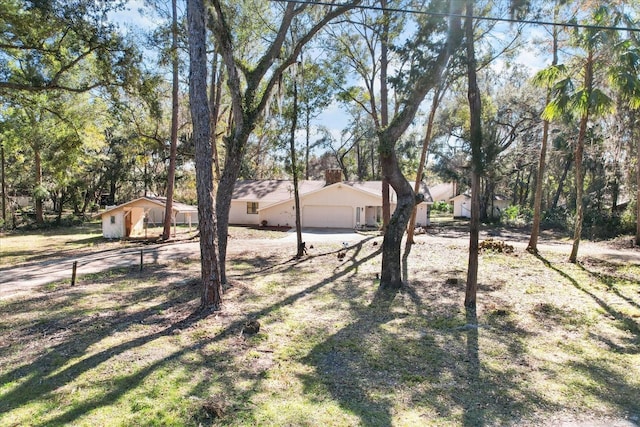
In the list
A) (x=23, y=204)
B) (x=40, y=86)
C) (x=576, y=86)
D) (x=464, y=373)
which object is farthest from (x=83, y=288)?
(x=23, y=204)

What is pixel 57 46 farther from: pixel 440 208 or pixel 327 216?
pixel 440 208

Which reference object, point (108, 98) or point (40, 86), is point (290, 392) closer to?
point (40, 86)

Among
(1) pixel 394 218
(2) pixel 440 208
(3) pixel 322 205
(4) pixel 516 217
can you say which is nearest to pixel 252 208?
(3) pixel 322 205

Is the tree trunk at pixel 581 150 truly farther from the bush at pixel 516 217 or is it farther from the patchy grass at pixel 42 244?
the patchy grass at pixel 42 244

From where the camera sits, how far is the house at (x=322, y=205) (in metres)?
28.5

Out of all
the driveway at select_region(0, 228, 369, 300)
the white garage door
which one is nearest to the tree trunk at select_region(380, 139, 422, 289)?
the driveway at select_region(0, 228, 369, 300)

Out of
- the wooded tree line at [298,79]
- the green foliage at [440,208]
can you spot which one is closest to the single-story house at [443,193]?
the green foliage at [440,208]

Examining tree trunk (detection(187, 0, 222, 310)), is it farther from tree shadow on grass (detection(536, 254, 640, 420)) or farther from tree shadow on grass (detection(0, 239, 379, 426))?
tree shadow on grass (detection(536, 254, 640, 420))

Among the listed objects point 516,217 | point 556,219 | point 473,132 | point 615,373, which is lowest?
point 615,373

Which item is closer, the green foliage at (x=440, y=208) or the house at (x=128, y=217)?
the house at (x=128, y=217)

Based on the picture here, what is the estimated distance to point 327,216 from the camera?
95.2 ft

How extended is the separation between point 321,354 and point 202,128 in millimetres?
4645

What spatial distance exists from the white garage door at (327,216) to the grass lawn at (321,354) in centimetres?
1726

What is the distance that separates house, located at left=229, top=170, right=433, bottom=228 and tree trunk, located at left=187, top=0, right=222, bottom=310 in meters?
21.0
